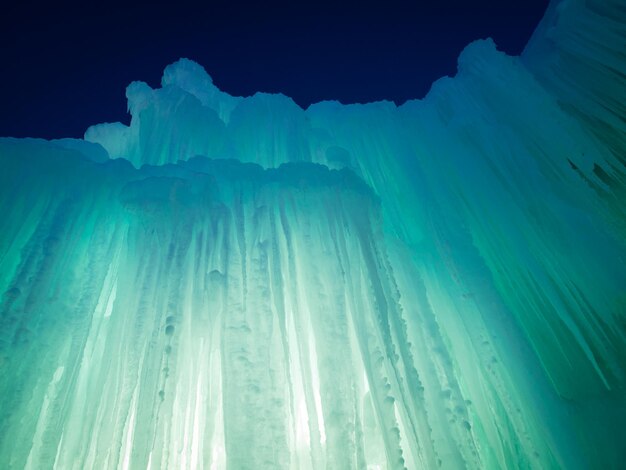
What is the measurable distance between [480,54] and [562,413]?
3.91 meters

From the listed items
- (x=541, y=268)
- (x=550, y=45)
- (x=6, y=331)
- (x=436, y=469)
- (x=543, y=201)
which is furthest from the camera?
(x=550, y=45)

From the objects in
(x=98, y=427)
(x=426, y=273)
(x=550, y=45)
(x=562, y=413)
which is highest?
(x=550, y=45)

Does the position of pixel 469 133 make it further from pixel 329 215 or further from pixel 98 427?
pixel 98 427

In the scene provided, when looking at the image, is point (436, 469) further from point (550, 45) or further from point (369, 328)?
point (550, 45)

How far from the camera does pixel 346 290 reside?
341cm

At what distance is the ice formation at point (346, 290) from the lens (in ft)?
9.23

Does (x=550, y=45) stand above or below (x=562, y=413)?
above

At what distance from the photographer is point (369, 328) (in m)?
3.20

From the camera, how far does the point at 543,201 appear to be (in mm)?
3877

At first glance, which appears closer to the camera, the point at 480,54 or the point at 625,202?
the point at 625,202

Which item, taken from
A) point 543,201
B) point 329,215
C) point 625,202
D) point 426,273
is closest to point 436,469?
point 426,273

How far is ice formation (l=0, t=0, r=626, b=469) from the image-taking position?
2.81m

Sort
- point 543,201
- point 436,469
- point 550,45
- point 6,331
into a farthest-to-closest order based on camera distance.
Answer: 1. point 550,45
2. point 543,201
3. point 6,331
4. point 436,469

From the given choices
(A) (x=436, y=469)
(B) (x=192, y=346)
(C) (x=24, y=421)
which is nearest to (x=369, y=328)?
(A) (x=436, y=469)
